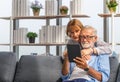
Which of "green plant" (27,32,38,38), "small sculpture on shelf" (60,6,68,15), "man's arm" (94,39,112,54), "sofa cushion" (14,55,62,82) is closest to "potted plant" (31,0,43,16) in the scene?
"green plant" (27,32,38,38)

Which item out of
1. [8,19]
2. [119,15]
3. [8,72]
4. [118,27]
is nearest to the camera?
[8,72]

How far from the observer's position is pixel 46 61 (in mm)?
2920

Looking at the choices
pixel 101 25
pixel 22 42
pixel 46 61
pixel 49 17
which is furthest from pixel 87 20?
pixel 46 61

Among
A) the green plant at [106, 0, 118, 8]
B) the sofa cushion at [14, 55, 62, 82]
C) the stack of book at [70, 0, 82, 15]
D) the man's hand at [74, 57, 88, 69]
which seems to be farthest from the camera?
the stack of book at [70, 0, 82, 15]

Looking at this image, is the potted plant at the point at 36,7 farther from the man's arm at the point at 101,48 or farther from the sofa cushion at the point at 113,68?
the man's arm at the point at 101,48

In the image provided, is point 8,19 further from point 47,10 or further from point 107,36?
point 107,36

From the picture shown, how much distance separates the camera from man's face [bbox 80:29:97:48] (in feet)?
7.48

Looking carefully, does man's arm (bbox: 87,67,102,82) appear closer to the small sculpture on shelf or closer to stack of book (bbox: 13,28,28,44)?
the small sculpture on shelf

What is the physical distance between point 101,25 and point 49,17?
894 mm

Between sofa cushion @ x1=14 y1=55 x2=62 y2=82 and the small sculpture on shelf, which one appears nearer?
sofa cushion @ x1=14 y1=55 x2=62 y2=82

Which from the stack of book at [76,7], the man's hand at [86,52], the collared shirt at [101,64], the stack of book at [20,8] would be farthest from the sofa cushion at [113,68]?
the stack of book at [20,8]

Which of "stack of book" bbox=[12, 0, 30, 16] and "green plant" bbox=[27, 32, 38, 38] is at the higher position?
"stack of book" bbox=[12, 0, 30, 16]

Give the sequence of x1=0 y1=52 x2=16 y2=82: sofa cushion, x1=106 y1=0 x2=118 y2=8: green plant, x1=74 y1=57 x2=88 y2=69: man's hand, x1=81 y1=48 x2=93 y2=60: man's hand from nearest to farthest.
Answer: x1=74 y1=57 x2=88 y2=69: man's hand < x1=81 y1=48 x2=93 y2=60: man's hand < x1=0 y1=52 x2=16 y2=82: sofa cushion < x1=106 y1=0 x2=118 y2=8: green plant

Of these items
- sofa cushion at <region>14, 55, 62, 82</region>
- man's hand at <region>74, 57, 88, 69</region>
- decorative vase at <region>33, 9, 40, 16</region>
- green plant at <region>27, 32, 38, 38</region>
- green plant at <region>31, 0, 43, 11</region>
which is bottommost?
sofa cushion at <region>14, 55, 62, 82</region>
